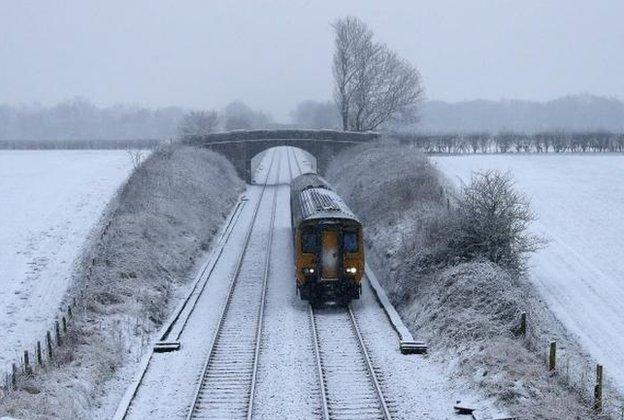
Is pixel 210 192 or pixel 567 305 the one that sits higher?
pixel 210 192

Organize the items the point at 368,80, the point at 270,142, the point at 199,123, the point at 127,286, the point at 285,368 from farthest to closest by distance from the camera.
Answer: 1. the point at 199,123
2. the point at 368,80
3. the point at 270,142
4. the point at 127,286
5. the point at 285,368

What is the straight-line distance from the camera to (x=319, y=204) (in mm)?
24953

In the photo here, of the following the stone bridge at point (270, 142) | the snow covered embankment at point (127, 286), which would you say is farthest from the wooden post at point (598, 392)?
the stone bridge at point (270, 142)

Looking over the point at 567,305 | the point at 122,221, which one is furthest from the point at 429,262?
the point at 122,221

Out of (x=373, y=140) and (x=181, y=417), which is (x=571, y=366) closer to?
(x=181, y=417)

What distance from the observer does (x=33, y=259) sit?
116 ft

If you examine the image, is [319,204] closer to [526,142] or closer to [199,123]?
[526,142]

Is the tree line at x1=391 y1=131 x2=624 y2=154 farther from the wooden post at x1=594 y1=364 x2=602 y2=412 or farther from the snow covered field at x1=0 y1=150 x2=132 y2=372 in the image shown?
the wooden post at x1=594 y1=364 x2=602 y2=412

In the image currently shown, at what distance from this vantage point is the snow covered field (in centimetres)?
2652

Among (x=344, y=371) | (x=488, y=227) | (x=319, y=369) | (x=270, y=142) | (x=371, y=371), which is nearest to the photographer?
(x=371, y=371)

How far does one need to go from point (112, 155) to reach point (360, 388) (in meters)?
84.4

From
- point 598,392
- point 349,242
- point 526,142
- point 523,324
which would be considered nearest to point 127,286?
point 349,242

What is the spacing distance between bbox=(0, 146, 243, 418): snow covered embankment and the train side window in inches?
204

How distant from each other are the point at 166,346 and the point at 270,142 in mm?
44825
